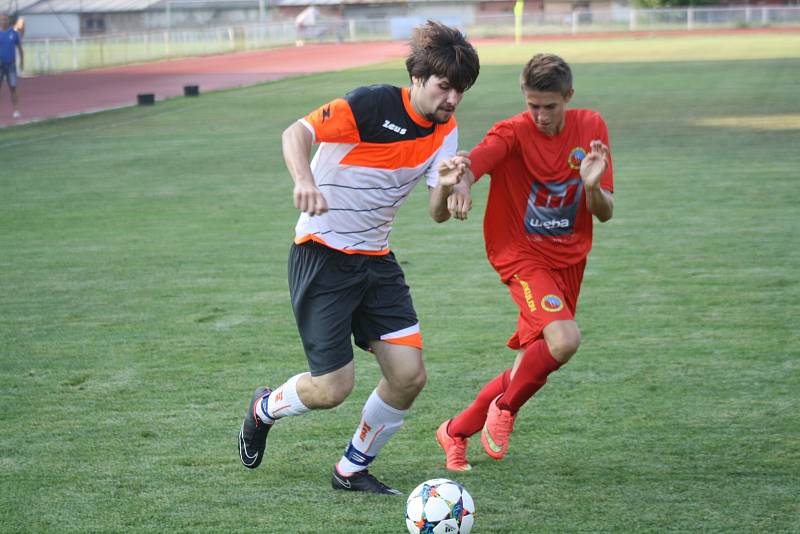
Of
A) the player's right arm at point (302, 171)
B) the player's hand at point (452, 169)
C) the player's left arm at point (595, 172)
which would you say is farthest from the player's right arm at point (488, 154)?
the player's right arm at point (302, 171)

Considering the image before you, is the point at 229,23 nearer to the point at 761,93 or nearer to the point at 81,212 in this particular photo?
the point at 761,93

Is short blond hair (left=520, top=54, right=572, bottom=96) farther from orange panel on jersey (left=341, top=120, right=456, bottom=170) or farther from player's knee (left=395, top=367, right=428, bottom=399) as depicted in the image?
player's knee (left=395, top=367, right=428, bottom=399)

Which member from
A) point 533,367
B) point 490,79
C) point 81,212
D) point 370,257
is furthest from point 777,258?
point 490,79

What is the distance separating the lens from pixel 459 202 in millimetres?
4449

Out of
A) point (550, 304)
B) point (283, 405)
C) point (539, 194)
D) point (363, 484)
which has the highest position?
point (539, 194)

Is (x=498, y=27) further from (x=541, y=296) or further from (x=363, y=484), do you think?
(x=363, y=484)

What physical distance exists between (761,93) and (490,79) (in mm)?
9135

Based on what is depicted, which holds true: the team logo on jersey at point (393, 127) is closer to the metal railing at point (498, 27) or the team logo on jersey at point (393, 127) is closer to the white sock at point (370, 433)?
the white sock at point (370, 433)

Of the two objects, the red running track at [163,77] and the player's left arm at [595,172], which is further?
the red running track at [163,77]

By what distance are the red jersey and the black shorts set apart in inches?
27.9

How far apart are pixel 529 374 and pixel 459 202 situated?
3.47 ft

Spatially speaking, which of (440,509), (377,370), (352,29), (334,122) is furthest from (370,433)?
(352,29)

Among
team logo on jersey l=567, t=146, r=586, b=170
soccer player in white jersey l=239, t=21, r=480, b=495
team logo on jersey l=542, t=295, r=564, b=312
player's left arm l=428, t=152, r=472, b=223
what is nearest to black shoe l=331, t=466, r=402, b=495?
soccer player in white jersey l=239, t=21, r=480, b=495

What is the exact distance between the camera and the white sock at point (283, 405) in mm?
4949
